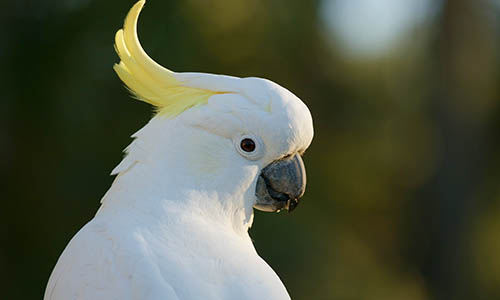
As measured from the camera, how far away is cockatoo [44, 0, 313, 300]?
1491mm

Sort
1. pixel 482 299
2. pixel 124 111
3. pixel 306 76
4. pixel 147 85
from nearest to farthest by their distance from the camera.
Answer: pixel 147 85 → pixel 124 111 → pixel 306 76 → pixel 482 299

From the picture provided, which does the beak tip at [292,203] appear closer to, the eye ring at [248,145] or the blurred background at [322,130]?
the eye ring at [248,145]

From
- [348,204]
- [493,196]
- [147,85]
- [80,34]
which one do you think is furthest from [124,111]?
[493,196]

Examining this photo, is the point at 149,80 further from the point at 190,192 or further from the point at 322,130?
the point at 322,130

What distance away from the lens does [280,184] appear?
178 centimetres

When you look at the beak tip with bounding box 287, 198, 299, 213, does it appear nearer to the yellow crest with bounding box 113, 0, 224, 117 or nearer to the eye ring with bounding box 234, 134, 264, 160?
the eye ring with bounding box 234, 134, 264, 160

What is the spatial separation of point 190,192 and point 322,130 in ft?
14.1

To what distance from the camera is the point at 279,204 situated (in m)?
1.81

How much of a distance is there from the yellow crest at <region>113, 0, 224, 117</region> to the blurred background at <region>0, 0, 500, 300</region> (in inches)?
104

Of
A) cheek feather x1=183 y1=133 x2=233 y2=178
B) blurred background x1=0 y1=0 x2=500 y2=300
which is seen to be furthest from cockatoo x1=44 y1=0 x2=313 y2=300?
blurred background x1=0 y1=0 x2=500 y2=300

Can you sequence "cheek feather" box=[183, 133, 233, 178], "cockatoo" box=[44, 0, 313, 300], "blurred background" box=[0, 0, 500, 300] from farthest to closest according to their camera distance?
"blurred background" box=[0, 0, 500, 300] < "cheek feather" box=[183, 133, 233, 178] < "cockatoo" box=[44, 0, 313, 300]

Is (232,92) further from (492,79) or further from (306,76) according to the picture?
(492,79)

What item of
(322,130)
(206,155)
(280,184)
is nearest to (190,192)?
(206,155)

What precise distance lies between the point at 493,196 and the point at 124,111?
3.57 m
